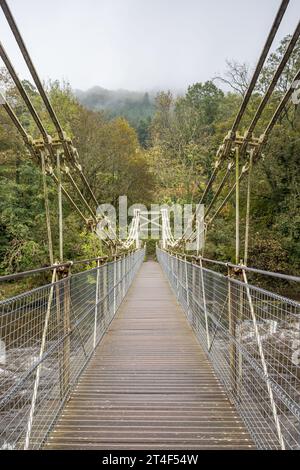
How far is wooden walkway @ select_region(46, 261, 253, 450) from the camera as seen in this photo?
78.0 inches

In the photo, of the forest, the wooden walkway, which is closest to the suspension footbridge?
the wooden walkway

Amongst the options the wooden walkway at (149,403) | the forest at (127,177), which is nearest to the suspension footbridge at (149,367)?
the wooden walkway at (149,403)

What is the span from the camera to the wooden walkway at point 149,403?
1.98 metres

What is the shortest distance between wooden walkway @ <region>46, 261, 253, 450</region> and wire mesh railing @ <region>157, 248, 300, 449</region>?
3.9 inches

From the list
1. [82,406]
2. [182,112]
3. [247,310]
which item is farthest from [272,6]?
[182,112]

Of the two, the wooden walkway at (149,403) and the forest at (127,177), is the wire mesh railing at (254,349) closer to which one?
the wooden walkway at (149,403)

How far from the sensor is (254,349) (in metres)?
2.38

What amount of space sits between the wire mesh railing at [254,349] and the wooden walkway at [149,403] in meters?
0.10

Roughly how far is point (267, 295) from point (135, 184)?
18.4m

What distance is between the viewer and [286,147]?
12.7m

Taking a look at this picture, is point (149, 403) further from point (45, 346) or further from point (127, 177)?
point (127, 177)

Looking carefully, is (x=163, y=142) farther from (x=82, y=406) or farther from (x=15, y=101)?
(x=82, y=406)

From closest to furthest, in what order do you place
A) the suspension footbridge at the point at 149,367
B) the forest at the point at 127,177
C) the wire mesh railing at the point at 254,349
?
the wire mesh railing at the point at 254,349
the suspension footbridge at the point at 149,367
the forest at the point at 127,177
